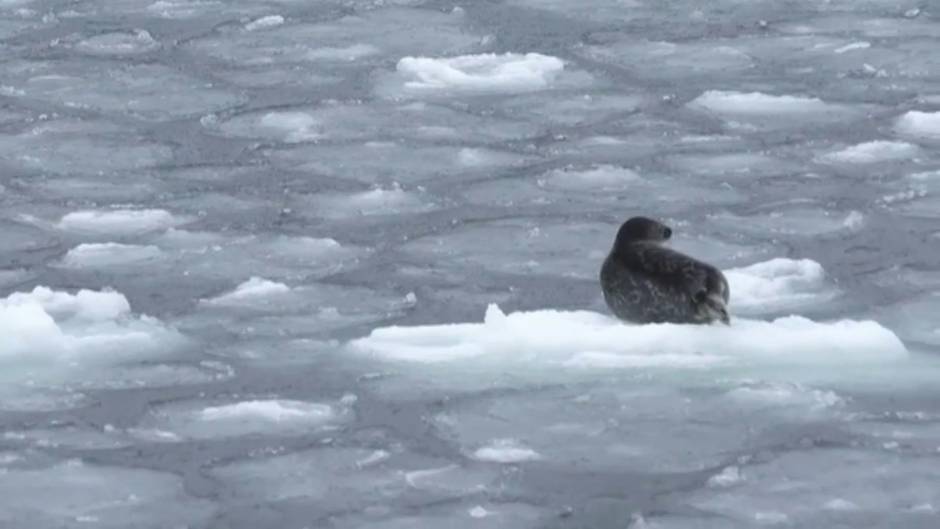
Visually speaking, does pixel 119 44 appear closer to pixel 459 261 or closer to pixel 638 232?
pixel 459 261

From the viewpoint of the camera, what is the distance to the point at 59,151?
18.9ft

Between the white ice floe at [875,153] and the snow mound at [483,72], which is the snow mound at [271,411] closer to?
the white ice floe at [875,153]

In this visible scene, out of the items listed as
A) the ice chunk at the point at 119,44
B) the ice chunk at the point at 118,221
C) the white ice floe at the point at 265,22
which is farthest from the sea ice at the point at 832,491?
the white ice floe at the point at 265,22

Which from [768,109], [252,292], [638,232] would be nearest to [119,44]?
[768,109]

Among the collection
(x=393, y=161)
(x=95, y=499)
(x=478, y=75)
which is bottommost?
(x=95, y=499)

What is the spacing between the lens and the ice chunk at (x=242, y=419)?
365 cm

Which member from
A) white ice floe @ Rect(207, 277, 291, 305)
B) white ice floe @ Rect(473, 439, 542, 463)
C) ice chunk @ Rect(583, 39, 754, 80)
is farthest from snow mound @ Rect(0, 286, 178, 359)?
ice chunk @ Rect(583, 39, 754, 80)

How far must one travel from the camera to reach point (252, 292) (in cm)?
448

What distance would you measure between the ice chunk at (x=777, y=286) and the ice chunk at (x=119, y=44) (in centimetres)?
298

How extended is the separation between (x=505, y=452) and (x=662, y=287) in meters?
0.69

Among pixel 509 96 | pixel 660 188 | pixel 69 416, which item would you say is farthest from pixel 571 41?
pixel 69 416

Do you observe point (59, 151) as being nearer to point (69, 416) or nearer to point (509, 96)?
point (509, 96)

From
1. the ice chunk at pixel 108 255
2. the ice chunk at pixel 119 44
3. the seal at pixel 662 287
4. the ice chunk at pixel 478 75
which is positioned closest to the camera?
the seal at pixel 662 287

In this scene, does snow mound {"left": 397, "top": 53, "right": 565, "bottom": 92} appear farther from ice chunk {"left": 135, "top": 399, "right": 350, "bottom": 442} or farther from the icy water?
ice chunk {"left": 135, "top": 399, "right": 350, "bottom": 442}
